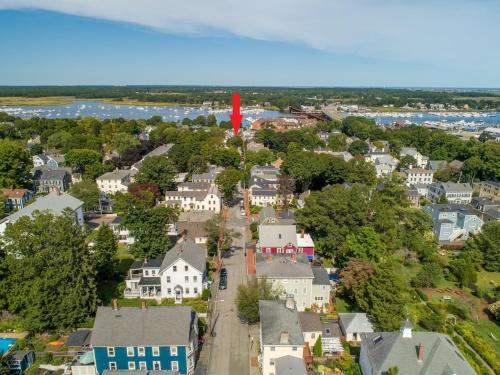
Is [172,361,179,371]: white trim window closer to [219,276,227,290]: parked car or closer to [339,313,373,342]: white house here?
[219,276,227,290]: parked car

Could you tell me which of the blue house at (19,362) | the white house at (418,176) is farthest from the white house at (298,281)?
the white house at (418,176)

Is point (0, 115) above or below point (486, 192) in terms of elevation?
above

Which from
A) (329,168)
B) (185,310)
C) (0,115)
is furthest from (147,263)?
(0,115)

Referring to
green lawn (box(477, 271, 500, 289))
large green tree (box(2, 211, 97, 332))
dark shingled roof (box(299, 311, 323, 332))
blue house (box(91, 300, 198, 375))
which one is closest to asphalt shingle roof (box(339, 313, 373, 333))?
dark shingled roof (box(299, 311, 323, 332))

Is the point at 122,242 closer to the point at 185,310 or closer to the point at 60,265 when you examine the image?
the point at 60,265

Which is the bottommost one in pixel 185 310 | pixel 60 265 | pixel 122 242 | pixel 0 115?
pixel 122 242

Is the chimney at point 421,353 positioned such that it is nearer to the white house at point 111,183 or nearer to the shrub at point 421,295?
the shrub at point 421,295

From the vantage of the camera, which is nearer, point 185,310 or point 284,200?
point 185,310
